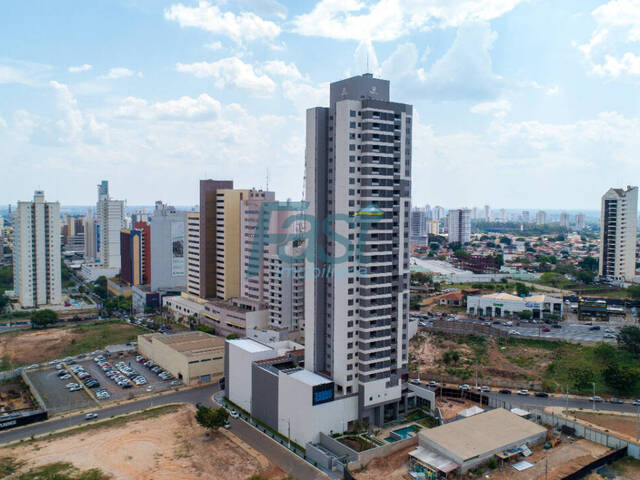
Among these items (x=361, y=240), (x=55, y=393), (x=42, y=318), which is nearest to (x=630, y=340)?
(x=361, y=240)

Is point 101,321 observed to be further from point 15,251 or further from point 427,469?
point 427,469

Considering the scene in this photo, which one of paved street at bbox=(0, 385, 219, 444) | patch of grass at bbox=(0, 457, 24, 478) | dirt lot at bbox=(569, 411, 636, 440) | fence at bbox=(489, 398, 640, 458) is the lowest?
paved street at bbox=(0, 385, 219, 444)

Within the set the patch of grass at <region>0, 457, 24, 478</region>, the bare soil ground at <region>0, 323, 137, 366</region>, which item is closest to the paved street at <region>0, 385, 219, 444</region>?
the patch of grass at <region>0, 457, 24, 478</region>

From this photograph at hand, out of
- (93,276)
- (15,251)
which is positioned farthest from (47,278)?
(93,276)

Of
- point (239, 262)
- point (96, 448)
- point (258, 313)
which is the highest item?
point (239, 262)

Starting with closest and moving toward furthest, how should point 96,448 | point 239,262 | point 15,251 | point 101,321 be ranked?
point 96,448 < point 239,262 < point 101,321 < point 15,251

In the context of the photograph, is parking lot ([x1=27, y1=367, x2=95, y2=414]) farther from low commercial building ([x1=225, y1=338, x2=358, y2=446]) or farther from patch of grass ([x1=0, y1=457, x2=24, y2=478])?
low commercial building ([x1=225, y1=338, x2=358, y2=446])
